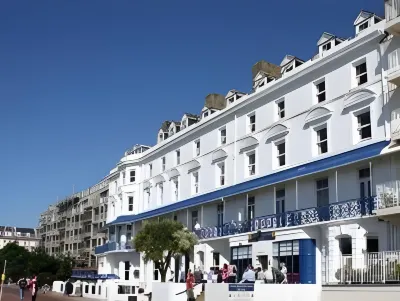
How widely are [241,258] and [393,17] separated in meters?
16.1

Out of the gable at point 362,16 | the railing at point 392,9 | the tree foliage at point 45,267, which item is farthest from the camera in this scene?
the tree foliage at point 45,267

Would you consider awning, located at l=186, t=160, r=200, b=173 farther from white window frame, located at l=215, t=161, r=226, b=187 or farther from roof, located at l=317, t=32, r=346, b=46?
roof, located at l=317, t=32, r=346, b=46

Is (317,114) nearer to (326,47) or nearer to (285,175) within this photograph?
(285,175)

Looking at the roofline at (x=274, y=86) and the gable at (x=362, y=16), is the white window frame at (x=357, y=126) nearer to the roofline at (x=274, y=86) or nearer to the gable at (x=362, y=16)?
the roofline at (x=274, y=86)

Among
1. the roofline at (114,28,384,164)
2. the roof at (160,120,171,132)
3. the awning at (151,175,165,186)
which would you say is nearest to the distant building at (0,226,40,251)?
the roof at (160,120,171,132)

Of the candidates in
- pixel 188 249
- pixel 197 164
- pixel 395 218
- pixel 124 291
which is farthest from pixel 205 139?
pixel 395 218

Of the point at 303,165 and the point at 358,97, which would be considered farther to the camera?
the point at 303,165

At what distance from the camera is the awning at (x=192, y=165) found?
4197 cm

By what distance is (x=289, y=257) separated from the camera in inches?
1158

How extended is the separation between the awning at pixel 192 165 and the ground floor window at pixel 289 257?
12.7m

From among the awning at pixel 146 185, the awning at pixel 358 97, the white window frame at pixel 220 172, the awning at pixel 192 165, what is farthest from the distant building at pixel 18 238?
the awning at pixel 358 97

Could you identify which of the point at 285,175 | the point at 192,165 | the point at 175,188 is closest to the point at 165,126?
the point at 175,188

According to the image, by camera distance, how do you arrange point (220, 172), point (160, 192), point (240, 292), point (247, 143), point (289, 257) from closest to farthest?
point (240, 292) < point (289, 257) < point (247, 143) < point (220, 172) < point (160, 192)

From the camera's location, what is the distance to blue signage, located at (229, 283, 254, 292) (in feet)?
80.7
